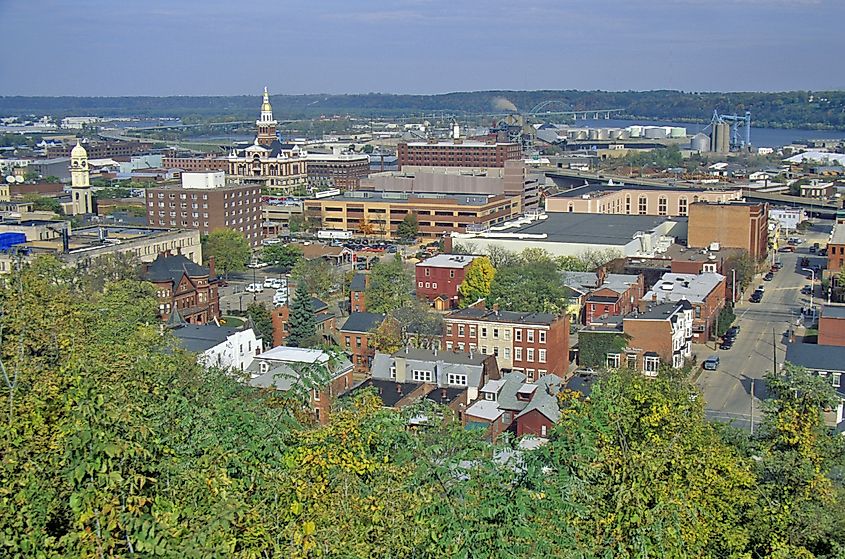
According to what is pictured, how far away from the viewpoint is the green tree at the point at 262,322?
1617 centimetres

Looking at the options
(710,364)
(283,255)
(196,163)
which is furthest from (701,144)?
(710,364)

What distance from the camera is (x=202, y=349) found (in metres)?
13.6

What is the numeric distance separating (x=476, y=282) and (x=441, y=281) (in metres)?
1.10

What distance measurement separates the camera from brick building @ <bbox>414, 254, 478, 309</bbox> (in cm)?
1988

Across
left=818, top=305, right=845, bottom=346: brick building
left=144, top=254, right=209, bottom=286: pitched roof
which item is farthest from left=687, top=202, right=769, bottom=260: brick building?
left=144, top=254, right=209, bottom=286: pitched roof

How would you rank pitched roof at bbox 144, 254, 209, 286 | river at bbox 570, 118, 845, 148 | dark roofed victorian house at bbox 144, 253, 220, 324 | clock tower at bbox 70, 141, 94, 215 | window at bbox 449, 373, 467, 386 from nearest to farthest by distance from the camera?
window at bbox 449, 373, 467, 386 < dark roofed victorian house at bbox 144, 253, 220, 324 < pitched roof at bbox 144, 254, 209, 286 < clock tower at bbox 70, 141, 94, 215 < river at bbox 570, 118, 845, 148


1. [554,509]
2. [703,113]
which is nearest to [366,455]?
[554,509]

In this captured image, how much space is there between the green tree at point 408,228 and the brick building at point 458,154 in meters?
14.5

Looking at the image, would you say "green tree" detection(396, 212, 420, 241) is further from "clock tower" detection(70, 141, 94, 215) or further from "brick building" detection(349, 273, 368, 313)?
"brick building" detection(349, 273, 368, 313)

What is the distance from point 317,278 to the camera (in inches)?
819

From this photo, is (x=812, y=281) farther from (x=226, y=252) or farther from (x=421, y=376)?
(x=226, y=252)

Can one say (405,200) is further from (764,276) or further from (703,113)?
(703,113)

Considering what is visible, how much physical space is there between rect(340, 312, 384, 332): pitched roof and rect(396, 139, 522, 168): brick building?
2926cm

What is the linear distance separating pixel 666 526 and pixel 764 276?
21630mm
